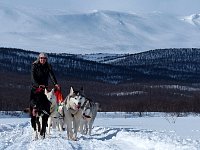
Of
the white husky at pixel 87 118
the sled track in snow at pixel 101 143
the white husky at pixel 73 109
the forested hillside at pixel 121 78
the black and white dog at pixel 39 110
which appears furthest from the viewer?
the forested hillside at pixel 121 78

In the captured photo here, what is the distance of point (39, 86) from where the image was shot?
1025 cm

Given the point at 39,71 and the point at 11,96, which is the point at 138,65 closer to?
the point at 11,96

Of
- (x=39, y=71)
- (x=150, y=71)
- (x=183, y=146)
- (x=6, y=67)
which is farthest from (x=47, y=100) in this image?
(x=150, y=71)

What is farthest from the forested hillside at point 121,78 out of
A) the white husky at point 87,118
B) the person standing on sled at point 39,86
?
the person standing on sled at point 39,86

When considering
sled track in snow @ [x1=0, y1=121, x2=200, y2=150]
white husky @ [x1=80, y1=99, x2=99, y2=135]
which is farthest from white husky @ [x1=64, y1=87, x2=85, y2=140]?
white husky @ [x1=80, y1=99, x2=99, y2=135]

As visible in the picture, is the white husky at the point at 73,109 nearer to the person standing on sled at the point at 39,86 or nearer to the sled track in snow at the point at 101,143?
the sled track in snow at the point at 101,143

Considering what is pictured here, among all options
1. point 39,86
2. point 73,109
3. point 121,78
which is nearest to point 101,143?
point 73,109

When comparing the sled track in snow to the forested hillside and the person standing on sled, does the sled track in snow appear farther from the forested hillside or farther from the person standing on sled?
the forested hillside

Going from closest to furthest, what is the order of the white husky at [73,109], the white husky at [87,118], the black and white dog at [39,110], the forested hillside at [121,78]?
1. the black and white dog at [39,110]
2. the white husky at [73,109]
3. the white husky at [87,118]
4. the forested hillside at [121,78]

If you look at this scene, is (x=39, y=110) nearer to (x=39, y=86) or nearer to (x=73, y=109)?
(x=39, y=86)

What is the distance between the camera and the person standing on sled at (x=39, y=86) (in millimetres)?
10258

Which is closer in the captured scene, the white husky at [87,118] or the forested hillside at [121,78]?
the white husky at [87,118]

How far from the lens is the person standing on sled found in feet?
33.7

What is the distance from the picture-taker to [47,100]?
34.4 feet
